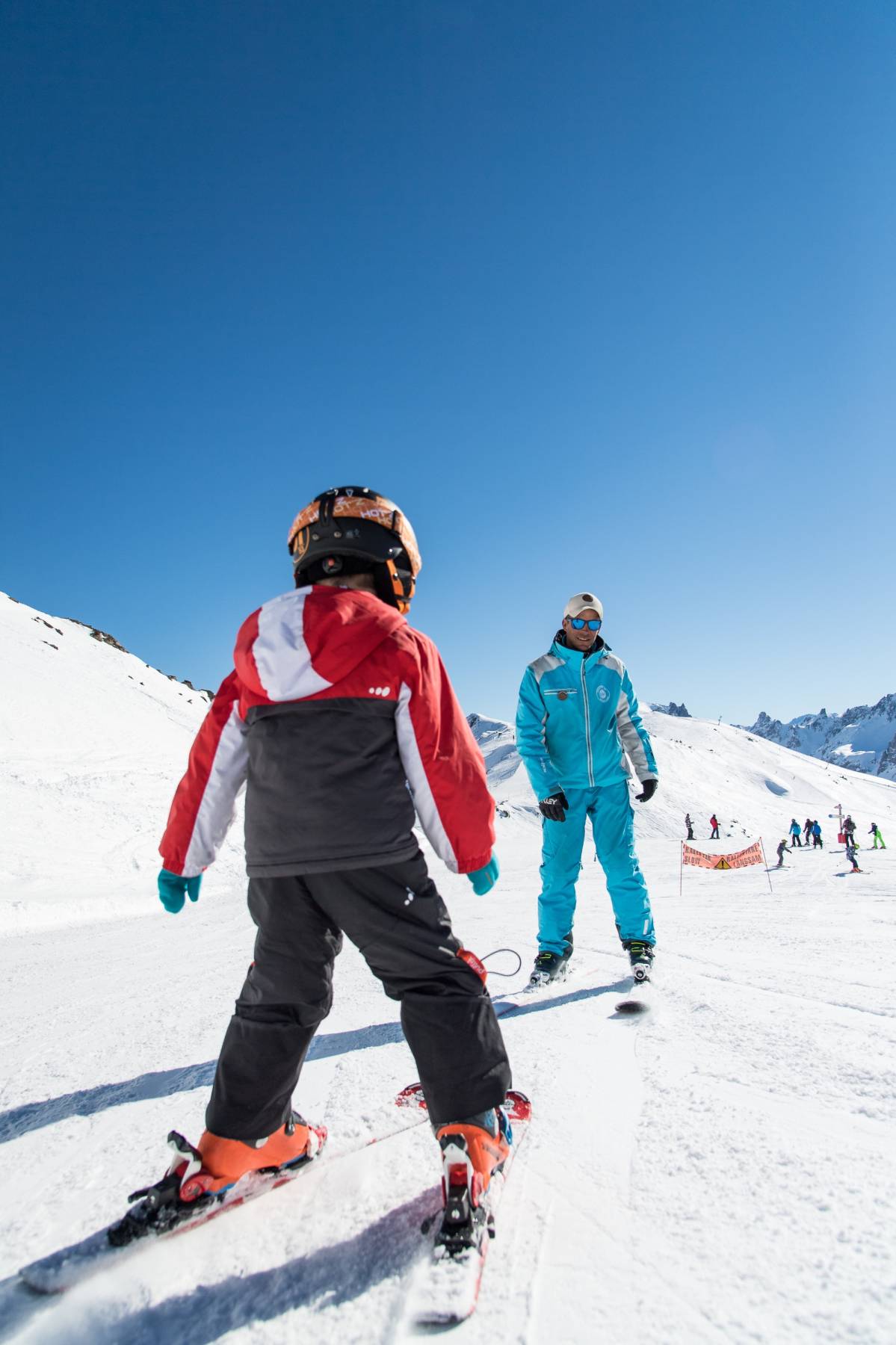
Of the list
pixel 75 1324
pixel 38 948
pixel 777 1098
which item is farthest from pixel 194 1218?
pixel 38 948

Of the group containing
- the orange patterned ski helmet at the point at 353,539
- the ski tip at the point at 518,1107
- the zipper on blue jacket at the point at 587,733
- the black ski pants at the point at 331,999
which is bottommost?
the ski tip at the point at 518,1107

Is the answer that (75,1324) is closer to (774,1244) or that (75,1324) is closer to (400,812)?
(400,812)

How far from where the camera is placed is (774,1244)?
1.24 metres

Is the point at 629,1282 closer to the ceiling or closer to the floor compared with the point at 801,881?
closer to the ceiling

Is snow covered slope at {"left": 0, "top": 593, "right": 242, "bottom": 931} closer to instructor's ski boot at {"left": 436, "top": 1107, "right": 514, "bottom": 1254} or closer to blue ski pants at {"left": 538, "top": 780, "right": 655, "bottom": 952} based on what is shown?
blue ski pants at {"left": 538, "top": 780, "right": 655, "bottom": 952}

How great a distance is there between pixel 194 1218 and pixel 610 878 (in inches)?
112

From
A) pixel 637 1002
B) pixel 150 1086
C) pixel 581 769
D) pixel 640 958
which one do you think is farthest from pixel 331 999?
pixel 581 769

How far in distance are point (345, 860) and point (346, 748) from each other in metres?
0.31

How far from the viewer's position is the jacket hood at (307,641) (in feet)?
5.62

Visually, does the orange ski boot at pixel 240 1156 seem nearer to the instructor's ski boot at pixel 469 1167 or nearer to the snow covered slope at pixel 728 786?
the instructor's ski boot at pixel 469 1167

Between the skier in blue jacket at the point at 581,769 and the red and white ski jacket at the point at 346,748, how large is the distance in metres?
2.15

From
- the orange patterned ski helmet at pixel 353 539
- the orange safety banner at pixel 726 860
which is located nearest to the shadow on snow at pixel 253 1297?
the orange patterned ski helmet at pixel 353 539

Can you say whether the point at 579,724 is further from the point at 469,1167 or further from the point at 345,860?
the point at 469,1167

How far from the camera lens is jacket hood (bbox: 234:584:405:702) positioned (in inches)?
67.4
